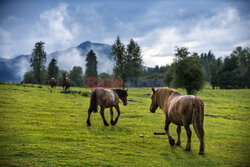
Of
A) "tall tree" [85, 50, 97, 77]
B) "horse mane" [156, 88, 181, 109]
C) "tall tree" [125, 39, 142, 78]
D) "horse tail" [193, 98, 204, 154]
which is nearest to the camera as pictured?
"horse tail" [193, 98, 204, 154]

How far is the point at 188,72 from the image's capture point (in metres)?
37.2

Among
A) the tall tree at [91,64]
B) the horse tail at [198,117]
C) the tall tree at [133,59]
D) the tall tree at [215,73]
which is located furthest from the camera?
the tall tree at [215,73]

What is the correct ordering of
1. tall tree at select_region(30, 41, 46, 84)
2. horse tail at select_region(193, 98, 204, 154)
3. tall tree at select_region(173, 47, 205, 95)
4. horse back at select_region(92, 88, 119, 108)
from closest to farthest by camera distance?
horse tail at select_region(193, 98, 204, 154) < horse back at select_region(92, 88, 119, 108) < tall tree at select_region(173, 47, 205, 95) < tall tree at select_region(30, 41, 46, 84)

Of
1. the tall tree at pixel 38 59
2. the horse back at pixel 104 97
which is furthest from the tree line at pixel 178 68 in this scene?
the horse back at pixel 104 97

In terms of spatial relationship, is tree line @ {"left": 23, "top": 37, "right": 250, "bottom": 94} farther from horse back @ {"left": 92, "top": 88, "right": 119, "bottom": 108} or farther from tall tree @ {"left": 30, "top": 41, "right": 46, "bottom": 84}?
horse back @ {"left": 92, "top": 88, "right": 119, "bottom": 108}

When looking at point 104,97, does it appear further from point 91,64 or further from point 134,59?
point 91,64

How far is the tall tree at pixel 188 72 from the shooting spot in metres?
37.4

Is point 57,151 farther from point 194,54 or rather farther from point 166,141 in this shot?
point 194,54

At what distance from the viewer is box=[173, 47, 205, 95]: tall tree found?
37.4 m

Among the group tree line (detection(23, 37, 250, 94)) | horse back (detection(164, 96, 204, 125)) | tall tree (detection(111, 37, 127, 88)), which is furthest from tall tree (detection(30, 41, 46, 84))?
horse back (detection(164, 96, 204, 125))

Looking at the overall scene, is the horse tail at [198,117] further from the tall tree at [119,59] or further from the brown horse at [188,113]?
the tall tree at [119,59]

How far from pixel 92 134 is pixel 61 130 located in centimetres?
174

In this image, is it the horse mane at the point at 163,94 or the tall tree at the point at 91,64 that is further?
the tall tree at the point at 91,64

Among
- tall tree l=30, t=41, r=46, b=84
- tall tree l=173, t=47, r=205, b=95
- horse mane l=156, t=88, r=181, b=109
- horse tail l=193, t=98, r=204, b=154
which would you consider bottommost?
horse tail l=193, t=98, r=204, b=154
